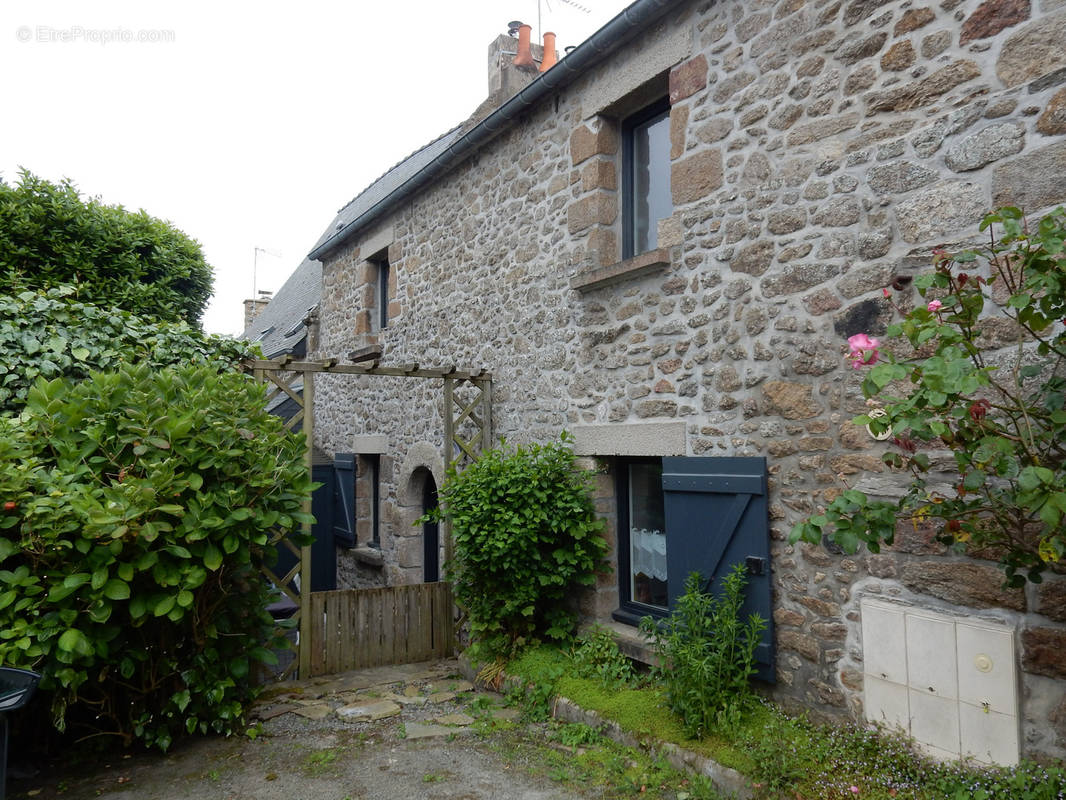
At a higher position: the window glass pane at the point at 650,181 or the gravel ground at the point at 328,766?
the window glass pane at the point at 650,181

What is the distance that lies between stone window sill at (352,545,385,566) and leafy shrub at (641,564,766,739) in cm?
516

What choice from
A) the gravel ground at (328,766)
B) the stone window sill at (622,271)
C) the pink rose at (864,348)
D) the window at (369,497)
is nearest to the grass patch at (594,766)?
the gravel ground at (328,766)

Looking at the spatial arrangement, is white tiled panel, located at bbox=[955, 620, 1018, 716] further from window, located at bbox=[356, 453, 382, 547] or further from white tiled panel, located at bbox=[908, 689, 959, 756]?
window, located at bbox=[356, 453, 382, 547]

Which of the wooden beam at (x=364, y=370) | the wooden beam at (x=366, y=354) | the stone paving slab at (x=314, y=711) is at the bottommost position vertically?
the stone paving slab at (x=314, y=711)

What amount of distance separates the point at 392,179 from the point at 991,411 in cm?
1028

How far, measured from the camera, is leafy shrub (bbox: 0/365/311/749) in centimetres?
364

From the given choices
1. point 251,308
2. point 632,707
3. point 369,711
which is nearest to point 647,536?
A: point 632,707

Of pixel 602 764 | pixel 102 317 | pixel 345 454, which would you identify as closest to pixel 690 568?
pixel 602 764

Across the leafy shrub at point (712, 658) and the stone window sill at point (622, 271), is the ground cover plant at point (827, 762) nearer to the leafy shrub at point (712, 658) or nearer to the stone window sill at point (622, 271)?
the leafy shrub at point (712, 658)

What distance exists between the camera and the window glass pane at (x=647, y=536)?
5.04 m

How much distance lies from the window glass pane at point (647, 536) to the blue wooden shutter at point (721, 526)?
0.36 meters

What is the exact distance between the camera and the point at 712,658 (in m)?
3.96

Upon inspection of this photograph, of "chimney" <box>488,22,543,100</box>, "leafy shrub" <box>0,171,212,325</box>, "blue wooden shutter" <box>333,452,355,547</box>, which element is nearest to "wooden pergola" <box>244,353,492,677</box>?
"leafy shrub" <box>0,171,212,325</box>

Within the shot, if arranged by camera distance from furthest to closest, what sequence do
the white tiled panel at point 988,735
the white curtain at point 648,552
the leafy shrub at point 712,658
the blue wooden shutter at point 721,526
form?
1. the white curtain at point 648,552
2. the blue wooden shutter at point 721,526
3. the leafy shrub at point 712,658
4. the white tiled panel at point 988,735
